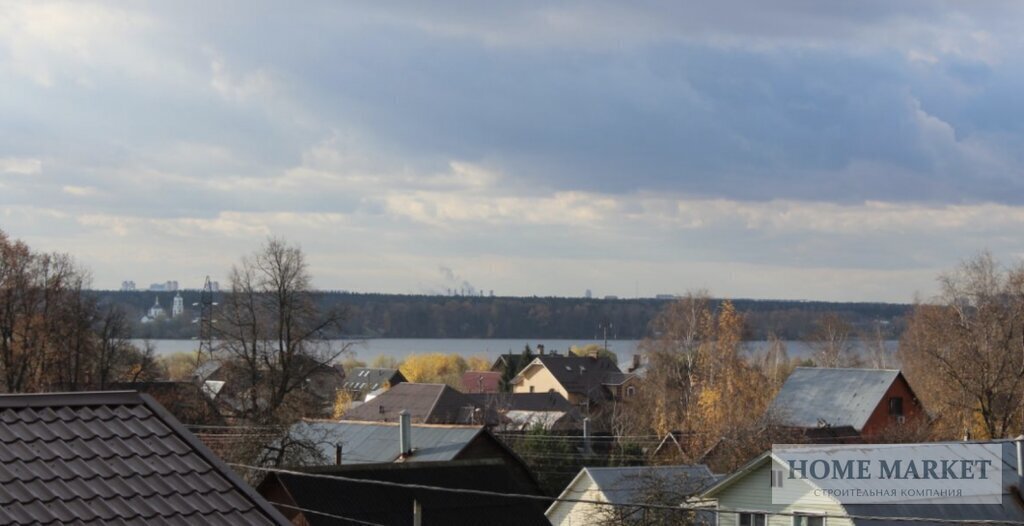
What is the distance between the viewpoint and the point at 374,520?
27625mm

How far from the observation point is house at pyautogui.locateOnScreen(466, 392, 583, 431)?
7276 centimetres

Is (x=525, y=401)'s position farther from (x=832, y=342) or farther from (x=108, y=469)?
(x=108, y=469)

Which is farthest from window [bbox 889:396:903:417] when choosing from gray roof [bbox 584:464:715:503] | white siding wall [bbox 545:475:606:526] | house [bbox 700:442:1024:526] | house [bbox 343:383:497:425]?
house [bbox 700:442:1024:526]

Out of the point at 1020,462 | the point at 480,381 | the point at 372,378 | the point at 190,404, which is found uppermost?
the point at 1020,462

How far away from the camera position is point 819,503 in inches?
1288

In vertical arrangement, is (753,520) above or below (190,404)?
below

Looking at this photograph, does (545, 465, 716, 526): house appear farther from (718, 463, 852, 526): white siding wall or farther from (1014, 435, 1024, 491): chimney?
(1014, 435, 1024, 491): chimney

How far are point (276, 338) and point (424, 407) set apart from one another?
2701 cm

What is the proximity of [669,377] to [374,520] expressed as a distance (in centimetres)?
5748

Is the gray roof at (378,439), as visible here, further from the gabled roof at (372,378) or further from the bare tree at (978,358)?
the gabled roof at (372,378)

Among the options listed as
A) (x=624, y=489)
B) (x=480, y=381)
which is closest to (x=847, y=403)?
(x=624, y=489)

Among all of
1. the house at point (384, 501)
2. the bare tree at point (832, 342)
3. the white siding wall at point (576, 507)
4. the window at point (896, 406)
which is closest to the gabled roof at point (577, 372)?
the bare tree at point (832, 342)

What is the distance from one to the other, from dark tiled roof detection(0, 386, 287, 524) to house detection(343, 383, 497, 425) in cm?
6835

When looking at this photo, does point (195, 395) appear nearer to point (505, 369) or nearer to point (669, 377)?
point (669, 377)
